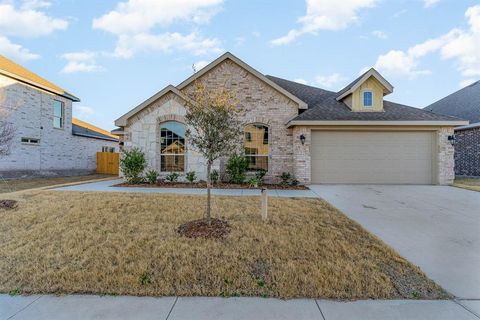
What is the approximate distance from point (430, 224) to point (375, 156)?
22.1ft

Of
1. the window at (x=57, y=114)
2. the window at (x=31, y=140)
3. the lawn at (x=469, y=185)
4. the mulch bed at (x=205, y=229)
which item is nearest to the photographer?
the mulch bed at (x=205, y=229)

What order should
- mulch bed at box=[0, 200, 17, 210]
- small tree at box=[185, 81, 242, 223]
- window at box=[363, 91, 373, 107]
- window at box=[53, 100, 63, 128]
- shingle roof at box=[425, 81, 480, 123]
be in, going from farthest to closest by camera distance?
window at box=[53, 100, 63, 128] < shingle roof at box=[425, 81, 480, 123] < window at box=[363, 91, 373, 107] < mulch bed at box=[0, 200, 17, 210] < small tree at box=[185, 81, 242, 223]

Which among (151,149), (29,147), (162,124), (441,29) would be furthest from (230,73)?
(29,147)

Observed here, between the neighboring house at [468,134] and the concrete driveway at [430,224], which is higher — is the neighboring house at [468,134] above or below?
above

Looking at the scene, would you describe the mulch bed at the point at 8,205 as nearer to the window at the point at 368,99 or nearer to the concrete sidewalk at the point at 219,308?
the concrete sidewalk at the point at 219,308

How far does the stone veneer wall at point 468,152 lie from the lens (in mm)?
15266

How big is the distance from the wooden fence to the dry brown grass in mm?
14975

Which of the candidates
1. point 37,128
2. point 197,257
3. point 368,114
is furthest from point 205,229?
point 37,128

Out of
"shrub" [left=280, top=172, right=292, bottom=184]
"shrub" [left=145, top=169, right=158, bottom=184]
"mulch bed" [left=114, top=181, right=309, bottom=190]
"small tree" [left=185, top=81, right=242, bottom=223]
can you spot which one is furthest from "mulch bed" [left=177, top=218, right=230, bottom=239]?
"shrub" [left=280, top=172, right=292, bottom=184]

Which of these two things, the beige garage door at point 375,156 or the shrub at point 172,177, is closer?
the shrub at point 172,177

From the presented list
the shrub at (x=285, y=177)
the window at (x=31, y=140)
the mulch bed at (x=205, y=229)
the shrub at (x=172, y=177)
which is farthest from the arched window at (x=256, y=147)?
the window at (x=31, y=140)

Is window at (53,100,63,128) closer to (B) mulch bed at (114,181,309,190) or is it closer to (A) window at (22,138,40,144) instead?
(A) window at (22,138,40,144)

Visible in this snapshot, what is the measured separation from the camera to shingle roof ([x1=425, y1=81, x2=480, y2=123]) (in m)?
16.5

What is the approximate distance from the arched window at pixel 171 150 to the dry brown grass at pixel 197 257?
588 centimetres
